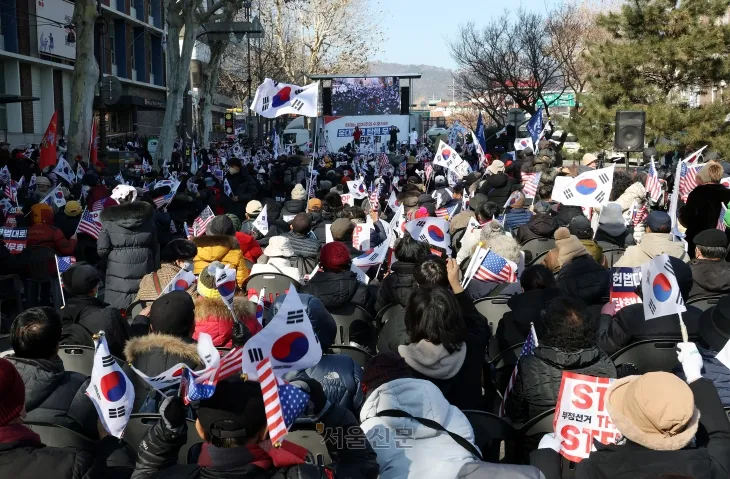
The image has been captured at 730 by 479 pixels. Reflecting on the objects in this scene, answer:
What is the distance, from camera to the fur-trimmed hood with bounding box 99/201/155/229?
8.37m

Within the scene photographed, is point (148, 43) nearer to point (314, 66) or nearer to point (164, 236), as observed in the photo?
point (314, 66)

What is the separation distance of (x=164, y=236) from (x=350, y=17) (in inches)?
2067

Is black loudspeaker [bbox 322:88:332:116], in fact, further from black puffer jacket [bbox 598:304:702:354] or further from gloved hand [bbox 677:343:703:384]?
gloved hand [bbox 677:343:703:384]

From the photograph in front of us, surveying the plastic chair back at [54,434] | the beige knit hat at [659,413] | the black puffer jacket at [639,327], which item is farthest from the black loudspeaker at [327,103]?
the beige knit hat at [659,413]

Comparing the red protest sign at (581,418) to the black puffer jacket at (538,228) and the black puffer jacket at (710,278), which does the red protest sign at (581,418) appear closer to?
the black puffer jacket at (710,278)

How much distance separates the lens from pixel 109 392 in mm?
4020

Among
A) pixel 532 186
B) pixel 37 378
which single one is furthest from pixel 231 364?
pixel 532 186

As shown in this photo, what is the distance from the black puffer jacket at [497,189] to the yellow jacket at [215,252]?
6618mm

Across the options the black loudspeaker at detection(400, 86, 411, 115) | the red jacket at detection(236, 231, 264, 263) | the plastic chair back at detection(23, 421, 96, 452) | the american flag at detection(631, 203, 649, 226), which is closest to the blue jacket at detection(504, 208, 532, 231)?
the american flag at detection(631, 203, 649, 226)

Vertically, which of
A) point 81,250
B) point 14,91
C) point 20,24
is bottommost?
point 81,250

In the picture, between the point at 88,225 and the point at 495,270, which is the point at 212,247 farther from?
the point at 88,225

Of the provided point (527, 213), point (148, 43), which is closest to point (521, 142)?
point (527, 213)

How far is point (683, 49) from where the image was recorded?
19.7 m

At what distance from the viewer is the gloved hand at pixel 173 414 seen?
3.13 metres
